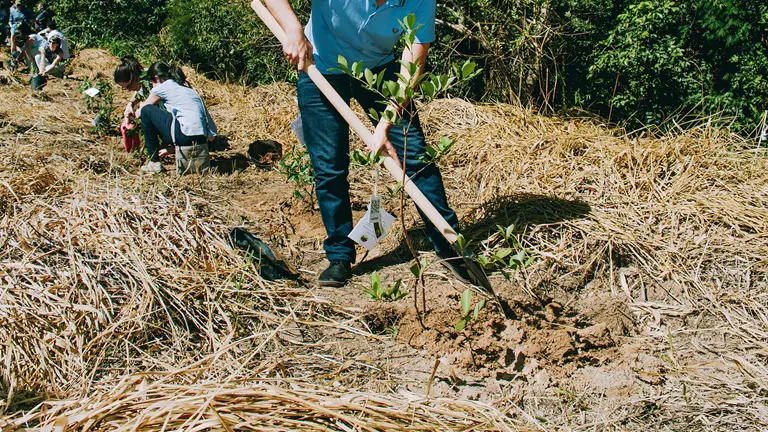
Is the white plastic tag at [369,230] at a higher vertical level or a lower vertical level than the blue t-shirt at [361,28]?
lower

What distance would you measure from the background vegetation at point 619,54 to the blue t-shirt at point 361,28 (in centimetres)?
230

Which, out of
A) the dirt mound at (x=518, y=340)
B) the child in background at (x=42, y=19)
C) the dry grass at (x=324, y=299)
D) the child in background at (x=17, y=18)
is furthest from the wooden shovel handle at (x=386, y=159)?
the child in background at (x=42, y=19)

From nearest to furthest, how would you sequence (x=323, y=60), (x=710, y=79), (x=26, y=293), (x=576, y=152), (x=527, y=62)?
(x=26, y=293) → (x=323, y=60) → (x=576, y=152) → (x=710, y=79) → (x=527, y=62)

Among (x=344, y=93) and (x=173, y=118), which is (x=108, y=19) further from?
(x=344, y=93)

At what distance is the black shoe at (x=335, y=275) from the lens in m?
2.96

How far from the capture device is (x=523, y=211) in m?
3.49

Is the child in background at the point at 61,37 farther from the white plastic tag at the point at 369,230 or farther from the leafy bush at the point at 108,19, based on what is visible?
the white plastic tag at the point at 369,230

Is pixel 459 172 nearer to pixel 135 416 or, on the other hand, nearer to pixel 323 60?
pixel 323 60

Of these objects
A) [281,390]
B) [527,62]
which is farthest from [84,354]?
[527,62]

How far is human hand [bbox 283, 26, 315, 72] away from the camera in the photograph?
2653mm

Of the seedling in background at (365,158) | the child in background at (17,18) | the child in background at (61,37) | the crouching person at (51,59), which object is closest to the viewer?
the seedling in background at (365,158)

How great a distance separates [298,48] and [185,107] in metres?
2.34

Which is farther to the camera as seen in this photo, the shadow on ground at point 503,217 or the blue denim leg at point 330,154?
the shadow on ground at point 503,217

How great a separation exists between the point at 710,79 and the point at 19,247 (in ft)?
14.5
